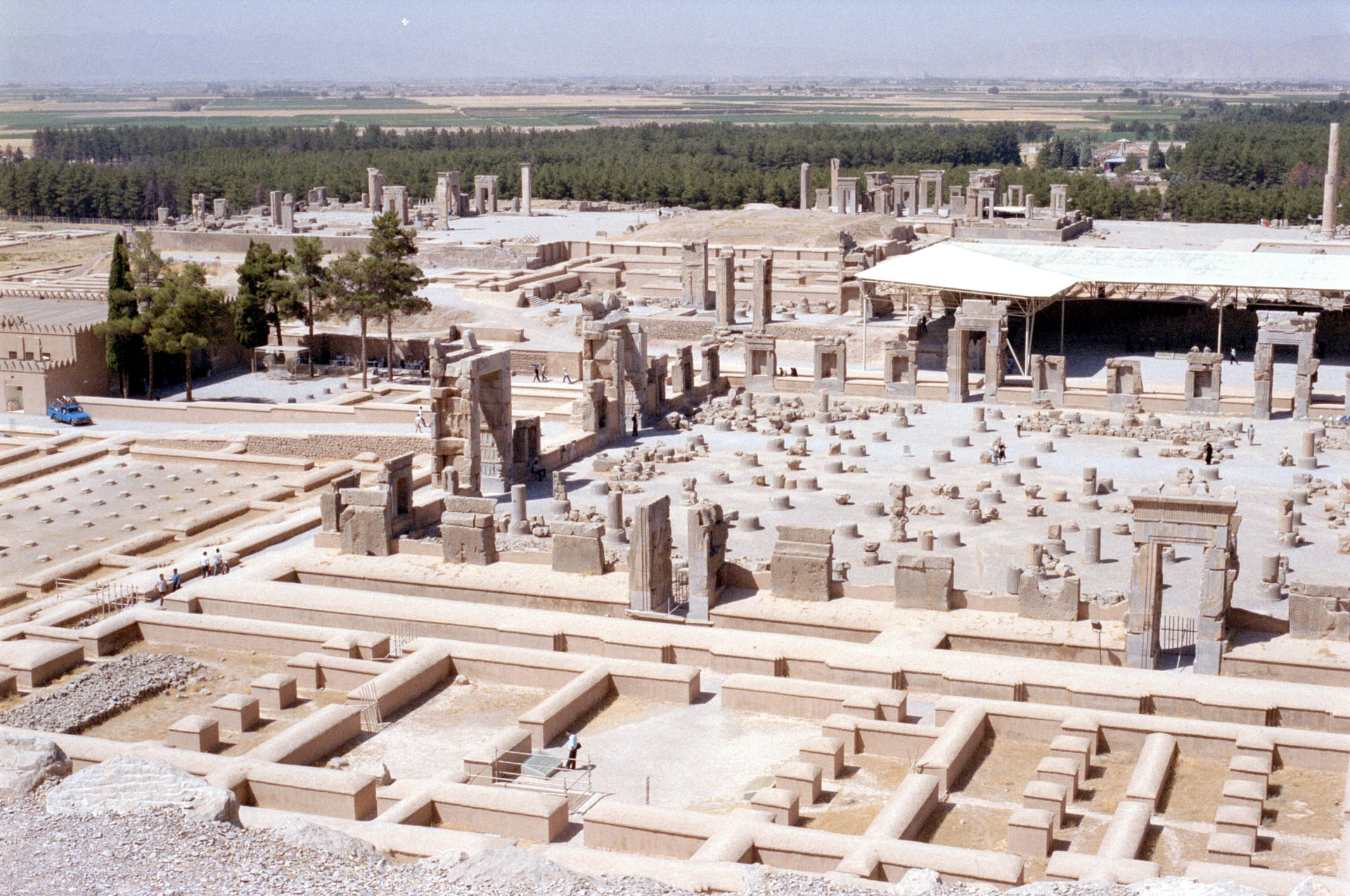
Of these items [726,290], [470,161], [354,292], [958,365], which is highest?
[470,161]

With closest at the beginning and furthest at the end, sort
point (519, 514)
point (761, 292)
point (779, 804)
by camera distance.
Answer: point (779, 804) → point (519, 514) → point (761, 292)

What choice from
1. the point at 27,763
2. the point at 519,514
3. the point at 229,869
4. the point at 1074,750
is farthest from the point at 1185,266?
the point at 229,869

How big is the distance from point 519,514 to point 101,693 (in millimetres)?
12628

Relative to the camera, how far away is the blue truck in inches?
1948

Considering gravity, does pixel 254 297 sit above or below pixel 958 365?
above

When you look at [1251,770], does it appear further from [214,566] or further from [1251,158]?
[1251,158]

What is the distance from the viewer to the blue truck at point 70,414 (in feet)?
162

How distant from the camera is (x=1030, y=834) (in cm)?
1820

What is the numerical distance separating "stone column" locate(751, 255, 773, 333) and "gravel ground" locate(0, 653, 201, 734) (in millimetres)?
37598

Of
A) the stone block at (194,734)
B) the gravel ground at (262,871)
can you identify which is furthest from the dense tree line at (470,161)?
the gravel ground at (262,871)

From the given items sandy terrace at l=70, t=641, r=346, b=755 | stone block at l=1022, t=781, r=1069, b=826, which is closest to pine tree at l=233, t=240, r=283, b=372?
sandy terrace at l=70, t=641, r=346, b=755

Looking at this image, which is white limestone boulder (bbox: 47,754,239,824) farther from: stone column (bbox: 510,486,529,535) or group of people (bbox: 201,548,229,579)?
stone column (bbox: 510,486,529,535)

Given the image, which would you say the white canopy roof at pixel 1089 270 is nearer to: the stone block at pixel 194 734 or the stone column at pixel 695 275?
the stone column at pixel 695 275

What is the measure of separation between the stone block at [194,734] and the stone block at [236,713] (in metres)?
0.78
